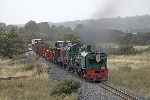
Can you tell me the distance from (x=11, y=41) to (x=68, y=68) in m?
35.7

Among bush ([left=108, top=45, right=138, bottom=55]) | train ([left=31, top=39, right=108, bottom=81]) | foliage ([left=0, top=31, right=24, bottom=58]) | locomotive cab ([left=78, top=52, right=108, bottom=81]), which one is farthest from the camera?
bush ([left=108, top=45, right=138, bottom=55])

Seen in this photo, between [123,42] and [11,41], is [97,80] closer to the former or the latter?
[11,41]

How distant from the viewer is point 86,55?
35.8 m

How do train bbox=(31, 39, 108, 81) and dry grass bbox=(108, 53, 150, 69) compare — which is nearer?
train bbox=(31, 39, 108, 81)

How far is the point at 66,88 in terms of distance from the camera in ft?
89.6

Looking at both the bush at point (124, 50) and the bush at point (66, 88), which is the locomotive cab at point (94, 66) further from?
the bush at point (124, 50)

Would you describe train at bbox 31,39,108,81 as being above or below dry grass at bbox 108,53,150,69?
above

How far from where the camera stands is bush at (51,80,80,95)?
88.1 ft

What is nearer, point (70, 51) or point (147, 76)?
point (147, 76)

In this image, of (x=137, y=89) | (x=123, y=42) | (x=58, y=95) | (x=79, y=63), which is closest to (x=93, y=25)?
(x=79, y=63)

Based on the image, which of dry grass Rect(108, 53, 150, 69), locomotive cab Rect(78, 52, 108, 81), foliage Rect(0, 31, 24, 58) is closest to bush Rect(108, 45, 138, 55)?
dry grass Rect(108, 53, 150, 69)

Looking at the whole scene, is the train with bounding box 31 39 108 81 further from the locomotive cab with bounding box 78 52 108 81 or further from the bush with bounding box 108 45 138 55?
the bush with bounding box 108 45 138 55

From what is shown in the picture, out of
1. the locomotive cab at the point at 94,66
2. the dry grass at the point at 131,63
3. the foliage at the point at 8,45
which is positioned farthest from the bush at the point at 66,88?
the foliage at the point at 8,45

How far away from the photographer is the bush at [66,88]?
88.1ft
